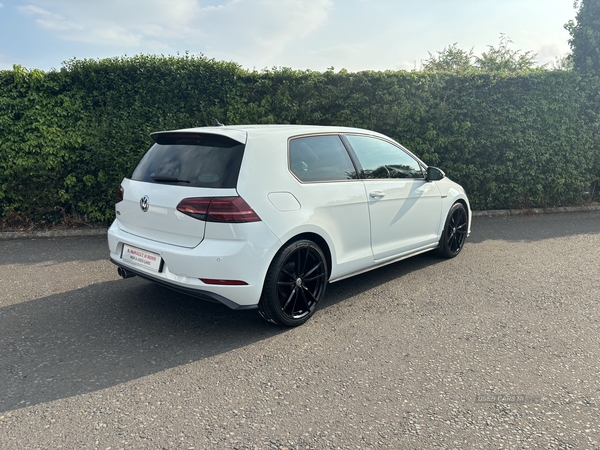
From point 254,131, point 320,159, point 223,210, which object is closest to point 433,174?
point 320,159

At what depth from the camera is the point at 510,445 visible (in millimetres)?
2445

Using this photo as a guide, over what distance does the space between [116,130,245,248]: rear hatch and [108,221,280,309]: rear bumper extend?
117 millimetres

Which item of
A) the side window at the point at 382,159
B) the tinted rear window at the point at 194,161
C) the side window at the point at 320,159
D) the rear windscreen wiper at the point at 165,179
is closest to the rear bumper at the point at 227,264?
the tinted rear window at the point at 194,161

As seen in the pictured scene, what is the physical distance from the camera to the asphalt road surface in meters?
2.56

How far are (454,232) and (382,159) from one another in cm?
179

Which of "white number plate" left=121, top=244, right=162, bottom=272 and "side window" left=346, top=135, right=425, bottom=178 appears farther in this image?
"side window" left=346, top=135, right=425, bottom=178

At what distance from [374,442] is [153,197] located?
8.14 feet

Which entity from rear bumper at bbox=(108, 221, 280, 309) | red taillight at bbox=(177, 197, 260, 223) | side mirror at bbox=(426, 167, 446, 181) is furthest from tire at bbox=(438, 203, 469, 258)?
red taillight at bbox=(177, 197, 260, 223)

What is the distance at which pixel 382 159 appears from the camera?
4922 mm

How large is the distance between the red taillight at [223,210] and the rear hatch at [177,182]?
0.14 ft

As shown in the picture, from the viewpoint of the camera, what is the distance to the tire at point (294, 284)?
364 cm

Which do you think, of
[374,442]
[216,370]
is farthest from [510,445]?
[216,370]

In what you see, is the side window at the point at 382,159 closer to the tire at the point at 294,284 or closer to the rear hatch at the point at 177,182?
the tire at the point at 294,284

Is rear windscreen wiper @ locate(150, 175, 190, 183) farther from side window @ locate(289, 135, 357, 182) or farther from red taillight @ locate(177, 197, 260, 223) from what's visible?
side window @ locate(289, 135, 357, 182)
